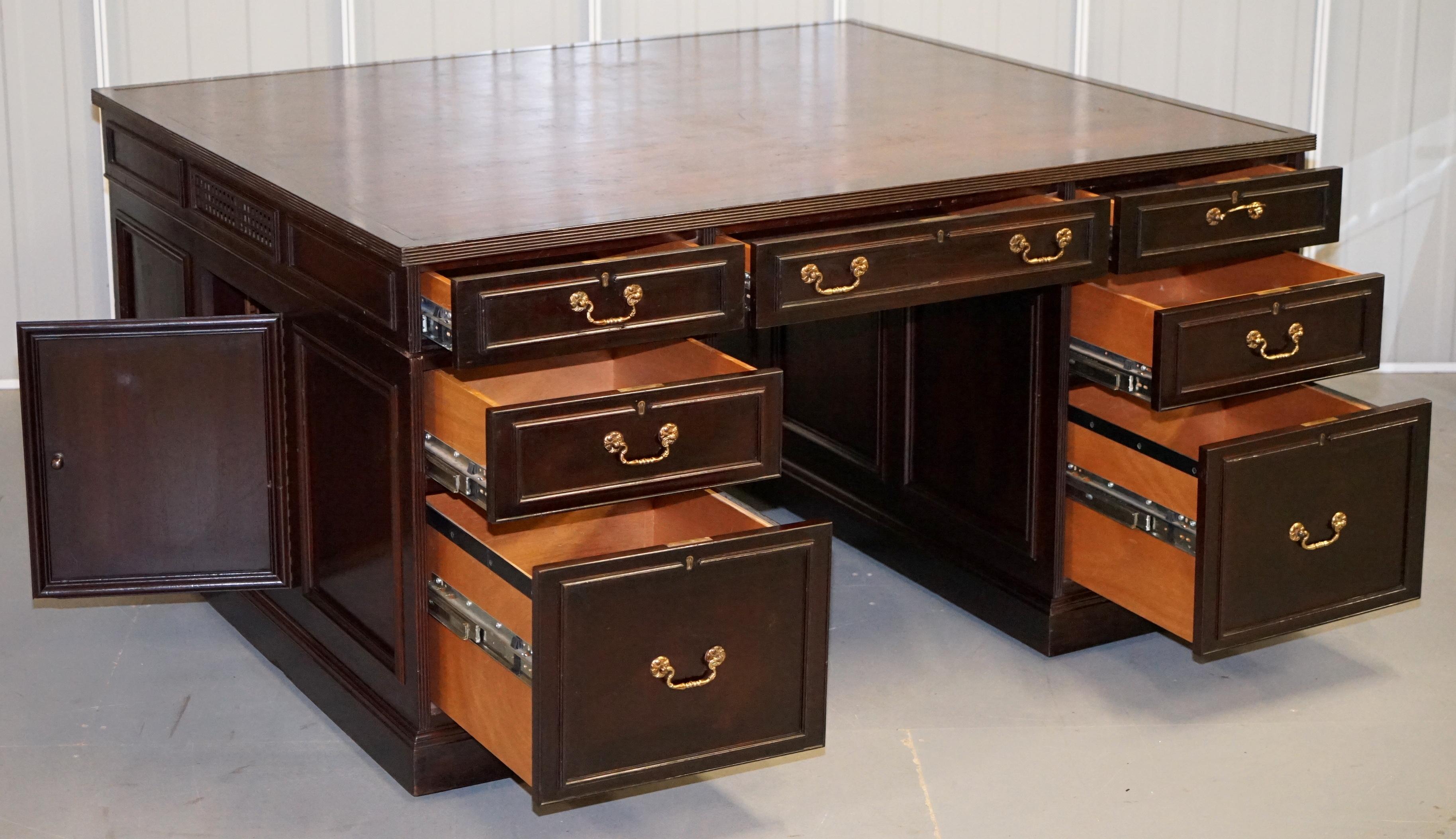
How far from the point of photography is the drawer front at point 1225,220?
2801 millimetres

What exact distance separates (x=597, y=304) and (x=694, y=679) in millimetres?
482

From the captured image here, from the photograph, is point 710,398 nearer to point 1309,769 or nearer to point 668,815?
point 668,815

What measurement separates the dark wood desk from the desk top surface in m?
0.01

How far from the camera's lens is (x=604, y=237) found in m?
2.44

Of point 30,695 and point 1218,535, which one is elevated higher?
point 1218,535

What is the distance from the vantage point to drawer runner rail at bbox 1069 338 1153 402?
9.16ft

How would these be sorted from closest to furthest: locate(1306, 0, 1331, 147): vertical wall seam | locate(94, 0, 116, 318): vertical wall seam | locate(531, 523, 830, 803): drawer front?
locate(531, 523, 830, 803): drawer front
locate(94, 0, 116, 318): vertical wall seam
locate(1306, 0, 1331, 147): vertical wall seam

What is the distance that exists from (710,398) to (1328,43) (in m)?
2.65

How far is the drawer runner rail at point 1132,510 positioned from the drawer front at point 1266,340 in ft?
0.58

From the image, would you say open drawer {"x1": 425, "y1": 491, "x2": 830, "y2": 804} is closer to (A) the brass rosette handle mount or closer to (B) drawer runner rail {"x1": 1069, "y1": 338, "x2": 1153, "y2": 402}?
(A) the brass rosette handle mount

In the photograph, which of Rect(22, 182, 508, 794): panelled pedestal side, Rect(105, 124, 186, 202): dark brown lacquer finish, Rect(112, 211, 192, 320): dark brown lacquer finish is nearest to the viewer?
Rect(22, 182, 508, 794): panelled pedestal side

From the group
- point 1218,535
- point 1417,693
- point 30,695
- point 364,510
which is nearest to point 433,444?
point 364,510

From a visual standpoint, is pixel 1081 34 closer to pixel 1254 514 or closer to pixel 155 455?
pixel 1254 514

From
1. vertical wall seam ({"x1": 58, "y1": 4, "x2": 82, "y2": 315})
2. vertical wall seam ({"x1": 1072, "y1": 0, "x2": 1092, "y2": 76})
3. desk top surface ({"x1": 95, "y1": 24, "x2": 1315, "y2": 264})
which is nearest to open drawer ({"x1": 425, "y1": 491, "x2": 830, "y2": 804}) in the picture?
desk top surface ({"x1": 95, "y1": 24, "x2": 1315, "y2": 264})
